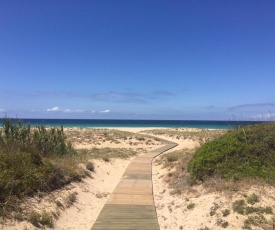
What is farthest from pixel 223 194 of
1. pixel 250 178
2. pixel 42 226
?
pixel 42 226

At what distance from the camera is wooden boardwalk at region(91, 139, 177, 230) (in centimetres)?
921

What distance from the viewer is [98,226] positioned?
912 centimetres

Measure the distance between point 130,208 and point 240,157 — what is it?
195 inches

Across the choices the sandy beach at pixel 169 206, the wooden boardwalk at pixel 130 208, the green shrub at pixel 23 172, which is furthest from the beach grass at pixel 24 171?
the wooden boardwalk at pixel 130 208

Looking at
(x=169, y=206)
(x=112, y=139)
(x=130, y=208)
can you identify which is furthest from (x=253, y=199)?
(x=112, y=139)

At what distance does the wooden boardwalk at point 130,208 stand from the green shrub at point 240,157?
2.41 meters

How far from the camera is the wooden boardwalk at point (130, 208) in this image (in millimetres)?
9211

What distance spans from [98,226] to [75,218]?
1.20m

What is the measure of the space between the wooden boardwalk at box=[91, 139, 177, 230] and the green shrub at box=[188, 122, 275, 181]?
2408 millimetres

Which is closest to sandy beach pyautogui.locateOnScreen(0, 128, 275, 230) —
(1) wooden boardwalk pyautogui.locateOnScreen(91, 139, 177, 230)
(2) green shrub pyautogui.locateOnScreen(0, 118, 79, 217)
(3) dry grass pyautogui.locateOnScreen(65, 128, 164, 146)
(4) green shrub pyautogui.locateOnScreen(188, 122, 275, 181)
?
(1) wooden boardwalk pyautogui.locateOnScreen(91, 139, 177, 230)

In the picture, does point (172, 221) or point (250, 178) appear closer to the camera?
point (172, 221)

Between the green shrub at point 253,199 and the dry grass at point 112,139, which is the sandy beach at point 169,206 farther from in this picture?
the dry grass at point 112,139

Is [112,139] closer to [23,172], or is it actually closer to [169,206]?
[169,206]

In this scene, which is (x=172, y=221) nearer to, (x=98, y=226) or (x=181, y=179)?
(x=98, y=226)
